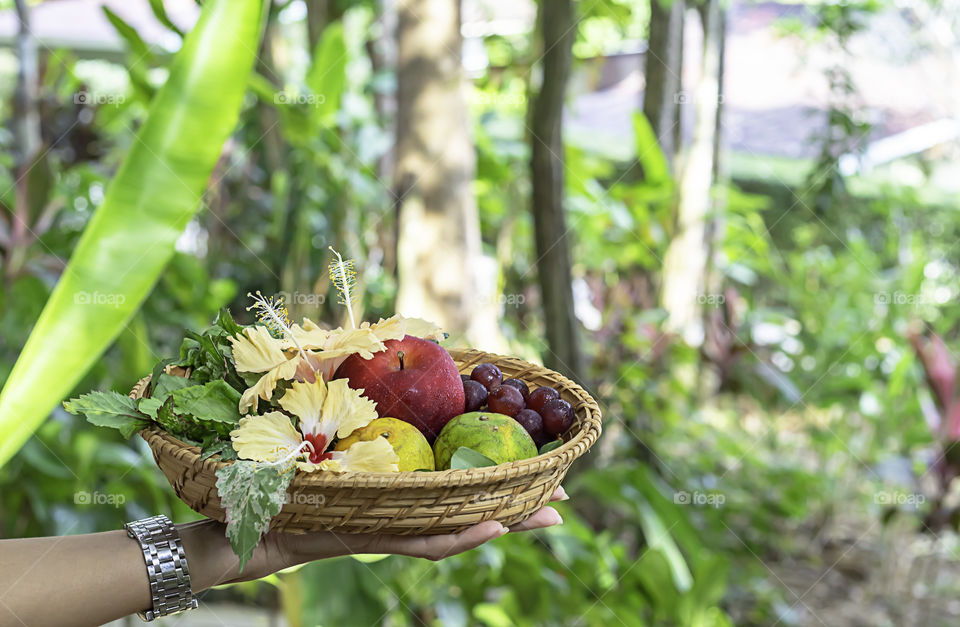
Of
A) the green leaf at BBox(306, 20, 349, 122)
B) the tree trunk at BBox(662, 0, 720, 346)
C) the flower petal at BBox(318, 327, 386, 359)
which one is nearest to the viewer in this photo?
the flower petal at BBox(318, 327, 386, 359)

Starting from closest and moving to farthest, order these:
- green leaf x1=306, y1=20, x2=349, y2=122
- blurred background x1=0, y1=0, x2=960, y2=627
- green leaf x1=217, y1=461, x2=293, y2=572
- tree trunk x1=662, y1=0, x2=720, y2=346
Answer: green leaf x1=217, y1=461, x2=293, y2=572 → blurred background x1=0, y1=0, x2=960, y2=627 → green leaf x1=306, y1=20, x2=349, y2=122 → tree trunk x1=662, y1=0, x2=720, y2=346

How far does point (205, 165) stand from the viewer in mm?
712

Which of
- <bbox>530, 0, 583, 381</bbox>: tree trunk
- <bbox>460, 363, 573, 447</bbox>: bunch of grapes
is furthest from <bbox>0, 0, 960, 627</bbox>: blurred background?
<bbox>460, 363, 573, 447</bbox>: bunch of grapes

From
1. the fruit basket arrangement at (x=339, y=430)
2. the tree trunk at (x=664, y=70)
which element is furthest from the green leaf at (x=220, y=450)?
the tree trunk at (x=664, y=70)

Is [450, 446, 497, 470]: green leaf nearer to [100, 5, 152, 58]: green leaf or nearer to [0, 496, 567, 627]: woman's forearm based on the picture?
[0, 496, 567, 627]: woman's forearm

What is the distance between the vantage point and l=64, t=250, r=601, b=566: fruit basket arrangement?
1.93ft

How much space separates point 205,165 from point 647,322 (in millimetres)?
1648

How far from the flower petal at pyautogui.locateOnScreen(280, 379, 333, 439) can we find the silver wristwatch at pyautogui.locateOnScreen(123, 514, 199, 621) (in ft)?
0.53

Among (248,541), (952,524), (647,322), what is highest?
(248,541)

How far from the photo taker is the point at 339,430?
627 mm

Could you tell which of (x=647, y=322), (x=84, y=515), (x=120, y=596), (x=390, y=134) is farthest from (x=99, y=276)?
(x=390, y=134)

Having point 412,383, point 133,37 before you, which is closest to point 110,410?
point 412,383

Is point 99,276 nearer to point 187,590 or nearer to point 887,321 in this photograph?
point 187,590

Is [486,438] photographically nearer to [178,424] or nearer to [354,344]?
[354,344]
